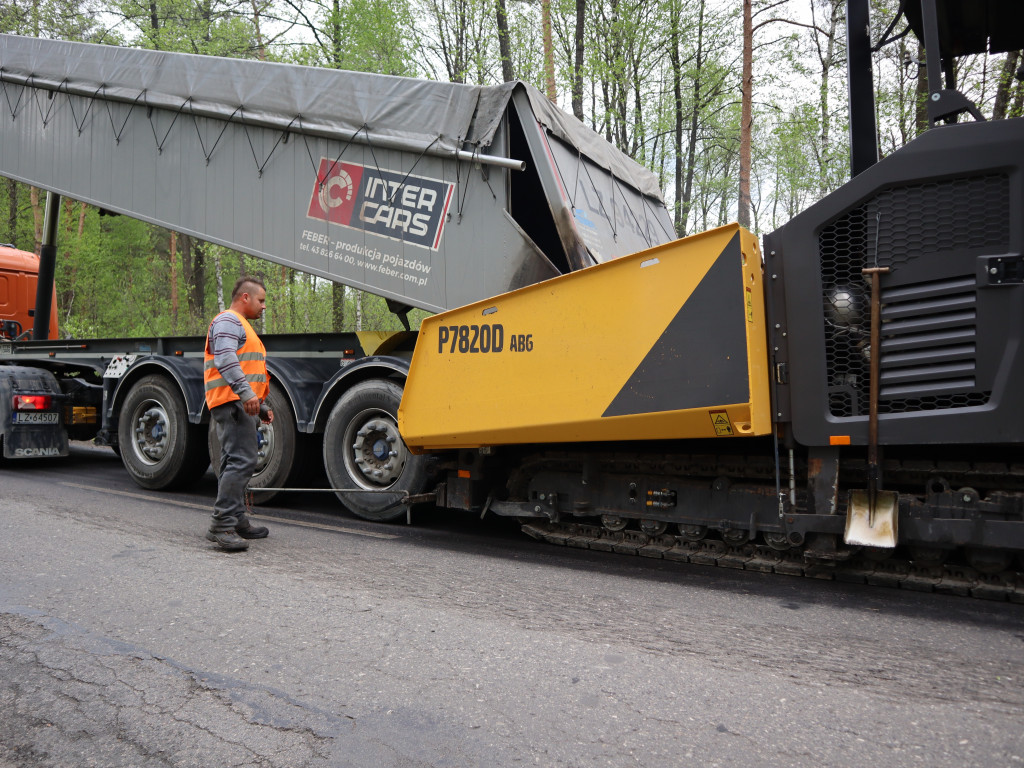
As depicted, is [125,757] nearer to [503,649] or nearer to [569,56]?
[503,649]

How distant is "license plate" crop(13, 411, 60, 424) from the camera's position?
26.2ft

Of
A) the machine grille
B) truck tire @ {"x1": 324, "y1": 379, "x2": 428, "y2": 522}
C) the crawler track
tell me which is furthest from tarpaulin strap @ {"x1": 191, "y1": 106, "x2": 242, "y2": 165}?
the machine grille

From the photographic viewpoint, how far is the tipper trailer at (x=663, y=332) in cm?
361

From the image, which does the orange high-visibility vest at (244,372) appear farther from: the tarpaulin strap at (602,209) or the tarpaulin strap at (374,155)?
the tarpaulin strap at (602,209)

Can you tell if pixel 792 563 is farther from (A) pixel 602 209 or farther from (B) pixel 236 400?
(B) pixel 236 400

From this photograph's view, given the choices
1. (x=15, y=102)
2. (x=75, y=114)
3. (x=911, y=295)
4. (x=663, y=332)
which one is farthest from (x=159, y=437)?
(x=911, y=295)

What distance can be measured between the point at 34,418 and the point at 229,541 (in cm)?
488

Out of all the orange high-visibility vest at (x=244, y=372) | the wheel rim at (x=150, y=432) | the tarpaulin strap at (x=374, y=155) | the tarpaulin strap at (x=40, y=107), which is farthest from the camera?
the tarpaulin strap at (x=40, y=107)

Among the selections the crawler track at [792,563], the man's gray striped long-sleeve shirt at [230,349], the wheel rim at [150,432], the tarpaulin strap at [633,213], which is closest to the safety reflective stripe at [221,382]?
the man's gray striped long-sleeve shirt at [230,349]

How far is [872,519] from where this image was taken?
3760mm

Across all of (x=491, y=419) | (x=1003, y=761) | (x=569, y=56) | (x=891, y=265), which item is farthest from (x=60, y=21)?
(x=1003, y=761)

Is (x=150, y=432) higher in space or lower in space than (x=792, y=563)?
higher

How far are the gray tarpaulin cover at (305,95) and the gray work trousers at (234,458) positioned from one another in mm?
2512

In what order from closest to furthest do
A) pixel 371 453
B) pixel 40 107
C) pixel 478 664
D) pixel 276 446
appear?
pixel 478 664 < pixel 371 453 < pixel 276 446 < pixel 40 107
